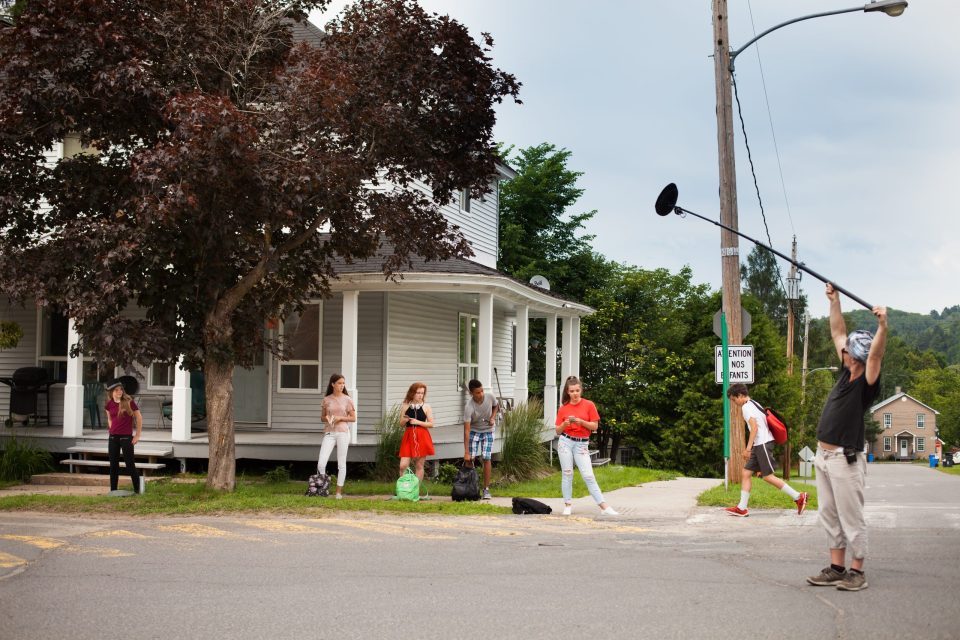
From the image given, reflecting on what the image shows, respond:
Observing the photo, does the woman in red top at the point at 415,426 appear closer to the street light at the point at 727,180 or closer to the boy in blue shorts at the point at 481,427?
the boy in blue shorts at the point at 481,427

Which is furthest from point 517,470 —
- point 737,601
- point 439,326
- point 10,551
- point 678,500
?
Answer: point 737,601

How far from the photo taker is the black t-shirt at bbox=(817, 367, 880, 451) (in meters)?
7.20

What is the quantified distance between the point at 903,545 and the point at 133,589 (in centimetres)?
719

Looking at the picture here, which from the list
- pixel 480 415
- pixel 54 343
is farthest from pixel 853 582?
pixel 54 343

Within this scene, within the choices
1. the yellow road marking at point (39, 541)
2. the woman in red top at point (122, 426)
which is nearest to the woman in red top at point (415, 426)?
the woman in red top at point (122, 426)

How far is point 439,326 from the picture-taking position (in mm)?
21094

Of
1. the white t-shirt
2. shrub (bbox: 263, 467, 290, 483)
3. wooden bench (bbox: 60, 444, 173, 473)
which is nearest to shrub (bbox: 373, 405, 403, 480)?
shrub (bbox: 263, 467, 290, 483)

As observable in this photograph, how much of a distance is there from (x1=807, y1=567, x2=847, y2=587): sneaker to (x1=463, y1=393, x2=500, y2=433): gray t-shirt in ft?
25.2

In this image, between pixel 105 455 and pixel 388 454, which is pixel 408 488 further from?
pixel 105 455

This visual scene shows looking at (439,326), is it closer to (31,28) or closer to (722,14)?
(722,14)

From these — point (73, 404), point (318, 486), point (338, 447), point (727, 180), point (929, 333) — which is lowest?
point (318, 486)

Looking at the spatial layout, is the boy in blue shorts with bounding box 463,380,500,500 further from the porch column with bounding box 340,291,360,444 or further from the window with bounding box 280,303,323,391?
the window with bounding box 280,303,323,391

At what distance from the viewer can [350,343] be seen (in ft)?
55.5

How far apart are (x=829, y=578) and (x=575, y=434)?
521cm
